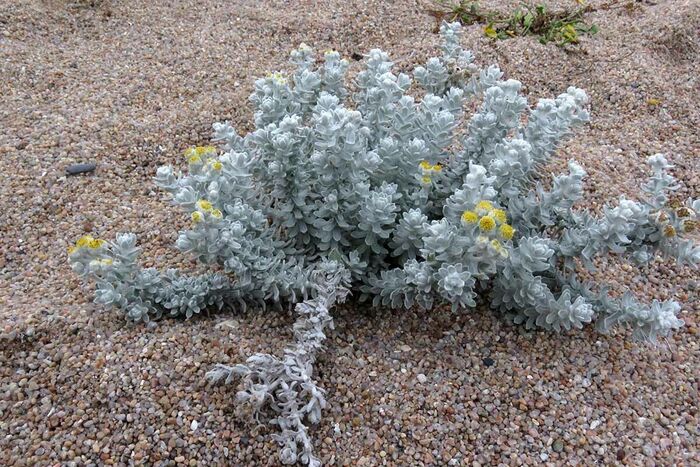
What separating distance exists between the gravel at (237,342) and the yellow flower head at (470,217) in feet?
1.96

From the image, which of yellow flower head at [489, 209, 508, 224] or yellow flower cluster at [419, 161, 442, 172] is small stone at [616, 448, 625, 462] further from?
yellow flower cluster at [419, 161, 442, 172]

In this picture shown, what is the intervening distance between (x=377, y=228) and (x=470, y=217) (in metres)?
0.42

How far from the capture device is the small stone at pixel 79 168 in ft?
10.7

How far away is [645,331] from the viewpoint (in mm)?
2270

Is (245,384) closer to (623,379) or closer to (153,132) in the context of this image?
(623,379)

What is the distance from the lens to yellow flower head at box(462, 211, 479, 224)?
6.39 feet

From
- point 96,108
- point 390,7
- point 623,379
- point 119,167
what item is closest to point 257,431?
point 623,379

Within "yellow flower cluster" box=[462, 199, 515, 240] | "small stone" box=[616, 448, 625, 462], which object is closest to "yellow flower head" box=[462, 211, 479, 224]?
"yellow flower cluster" box=[462, 199, 515, 240]

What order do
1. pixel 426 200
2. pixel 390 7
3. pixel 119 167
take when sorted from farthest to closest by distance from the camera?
pixel 390 7
pixel 119 167
pixel 426 200

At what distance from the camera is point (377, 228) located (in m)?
2.29

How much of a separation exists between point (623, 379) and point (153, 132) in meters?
2.47

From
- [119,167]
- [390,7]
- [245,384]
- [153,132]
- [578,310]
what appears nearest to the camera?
[245,384]

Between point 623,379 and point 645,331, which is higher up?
point 645,331

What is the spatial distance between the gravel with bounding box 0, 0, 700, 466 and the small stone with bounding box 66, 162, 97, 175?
4 centimetres
